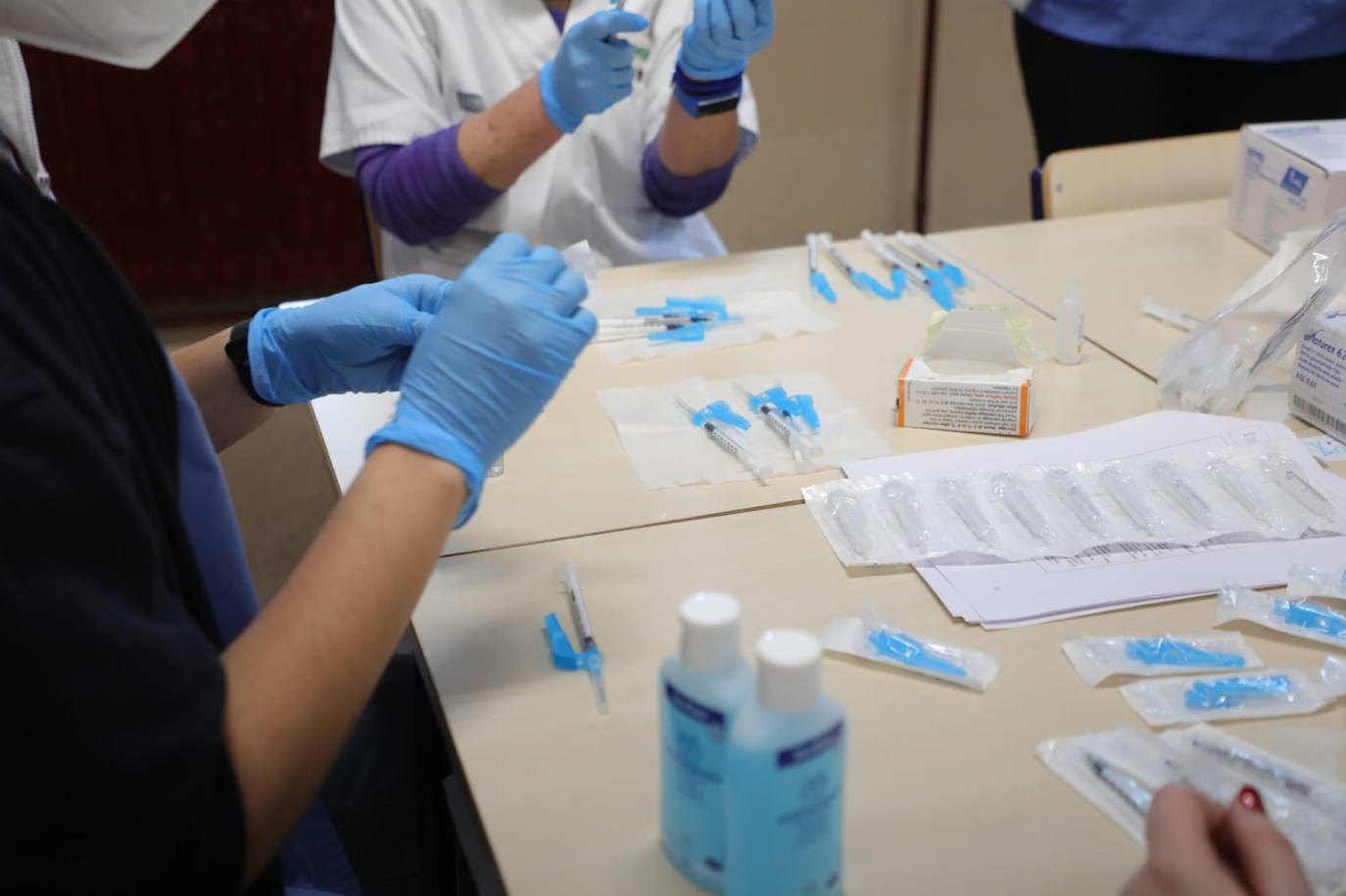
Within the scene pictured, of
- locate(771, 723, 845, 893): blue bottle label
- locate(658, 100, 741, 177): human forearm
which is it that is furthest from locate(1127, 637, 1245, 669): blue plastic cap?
locate(658, 100, 741, 177): human forearm

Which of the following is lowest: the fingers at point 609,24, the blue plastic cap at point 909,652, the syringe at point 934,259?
the syringe at point 934,259

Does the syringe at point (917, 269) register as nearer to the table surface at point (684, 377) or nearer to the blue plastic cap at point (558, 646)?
the table surface at point (684, 377)

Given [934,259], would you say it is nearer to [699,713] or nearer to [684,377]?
[684,377]

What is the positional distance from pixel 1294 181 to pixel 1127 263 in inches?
8.9

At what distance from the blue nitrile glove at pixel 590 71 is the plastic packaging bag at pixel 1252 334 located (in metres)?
0.76

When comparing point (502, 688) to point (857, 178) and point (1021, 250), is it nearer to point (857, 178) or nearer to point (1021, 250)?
point (1021, 250)

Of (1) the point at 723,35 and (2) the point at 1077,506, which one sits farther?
(1) the point at 723,35

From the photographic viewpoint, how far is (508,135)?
65.4 inches

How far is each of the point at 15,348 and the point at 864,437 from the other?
0.79 metres

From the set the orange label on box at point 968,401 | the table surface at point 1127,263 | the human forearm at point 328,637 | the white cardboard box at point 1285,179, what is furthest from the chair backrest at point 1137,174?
the human forearm at point 328,637

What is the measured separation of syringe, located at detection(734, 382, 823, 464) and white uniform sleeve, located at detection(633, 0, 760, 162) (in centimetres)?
68

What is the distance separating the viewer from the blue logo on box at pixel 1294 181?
1.58 meters

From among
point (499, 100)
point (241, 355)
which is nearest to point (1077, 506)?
point (241, 355)

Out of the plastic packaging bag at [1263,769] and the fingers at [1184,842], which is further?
the plastic packaging bag at [1263,769]
